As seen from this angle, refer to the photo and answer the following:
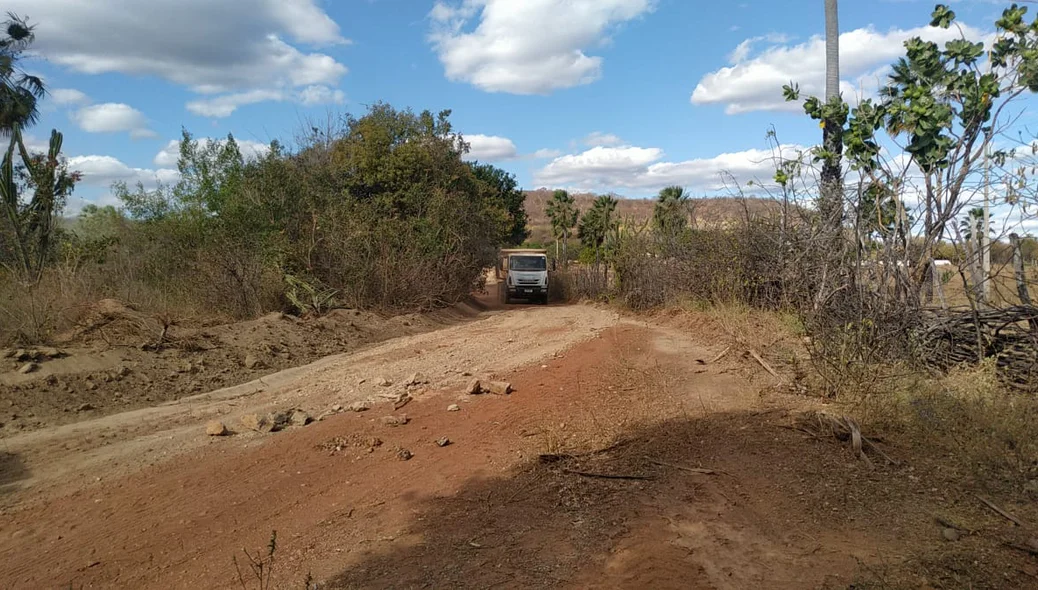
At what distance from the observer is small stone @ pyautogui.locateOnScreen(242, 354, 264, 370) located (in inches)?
472

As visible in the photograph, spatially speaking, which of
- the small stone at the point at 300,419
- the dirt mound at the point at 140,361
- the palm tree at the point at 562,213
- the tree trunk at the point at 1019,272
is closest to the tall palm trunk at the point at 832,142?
the tree trunk at the point at 1019,272

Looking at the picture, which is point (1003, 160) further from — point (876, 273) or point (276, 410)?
point (276, 410)

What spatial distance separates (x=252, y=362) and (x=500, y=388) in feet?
20.0

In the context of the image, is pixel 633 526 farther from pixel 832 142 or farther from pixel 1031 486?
pixel 832 142

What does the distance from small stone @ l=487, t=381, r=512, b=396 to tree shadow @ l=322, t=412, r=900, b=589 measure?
260 centimetres

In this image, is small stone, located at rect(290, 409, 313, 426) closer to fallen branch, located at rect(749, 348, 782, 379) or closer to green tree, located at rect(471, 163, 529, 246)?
fallen branch, located at rect(749, 348, 782, 379)

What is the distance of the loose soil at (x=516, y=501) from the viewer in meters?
3.75

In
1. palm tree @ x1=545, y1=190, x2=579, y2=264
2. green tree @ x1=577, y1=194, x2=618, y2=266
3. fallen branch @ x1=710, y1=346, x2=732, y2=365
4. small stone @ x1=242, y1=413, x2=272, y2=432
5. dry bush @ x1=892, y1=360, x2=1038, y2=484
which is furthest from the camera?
palm tree @ x1=545, y1=190, x2=579, y2=264

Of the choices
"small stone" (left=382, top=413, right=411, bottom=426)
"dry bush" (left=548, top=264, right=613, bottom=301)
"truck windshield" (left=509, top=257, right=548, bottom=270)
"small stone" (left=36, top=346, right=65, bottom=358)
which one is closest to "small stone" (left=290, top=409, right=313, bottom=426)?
"small stone" (left=382, top=413, right=411, bottom=426)

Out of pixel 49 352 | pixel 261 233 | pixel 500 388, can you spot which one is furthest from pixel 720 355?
pixel 261 233

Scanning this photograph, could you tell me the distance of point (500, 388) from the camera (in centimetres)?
816

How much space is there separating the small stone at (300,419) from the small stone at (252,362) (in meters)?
4.88

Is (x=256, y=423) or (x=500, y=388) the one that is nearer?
(x=256, y=423)

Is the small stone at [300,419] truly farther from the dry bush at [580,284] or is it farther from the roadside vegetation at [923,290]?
the dry bush at [580,284]
